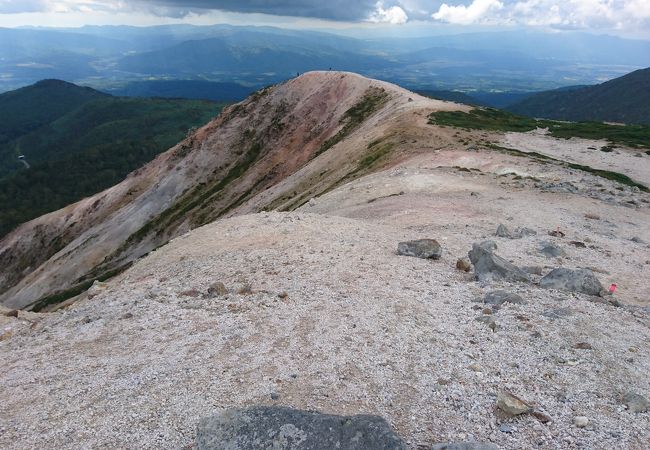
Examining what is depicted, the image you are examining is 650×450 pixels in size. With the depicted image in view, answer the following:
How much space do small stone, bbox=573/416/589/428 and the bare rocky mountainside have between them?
0.9 inches

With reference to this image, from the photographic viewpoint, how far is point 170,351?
1293 cm

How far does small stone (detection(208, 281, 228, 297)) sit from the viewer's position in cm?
1659

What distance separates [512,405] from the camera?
379 inches

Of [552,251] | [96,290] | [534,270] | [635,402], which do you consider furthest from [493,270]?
[96,290]

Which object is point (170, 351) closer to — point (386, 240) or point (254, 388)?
point (254, 388)

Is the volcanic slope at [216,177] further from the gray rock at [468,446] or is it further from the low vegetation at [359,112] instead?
the gray rock at [468,446]

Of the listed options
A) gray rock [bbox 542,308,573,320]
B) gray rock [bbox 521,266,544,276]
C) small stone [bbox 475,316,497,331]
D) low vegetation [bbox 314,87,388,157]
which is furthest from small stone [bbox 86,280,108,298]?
low vegetation [bbox 314,87,388,157]

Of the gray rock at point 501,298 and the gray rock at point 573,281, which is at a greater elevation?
the gray rock at point 573,281

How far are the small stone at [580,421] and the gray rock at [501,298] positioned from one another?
5.57 m

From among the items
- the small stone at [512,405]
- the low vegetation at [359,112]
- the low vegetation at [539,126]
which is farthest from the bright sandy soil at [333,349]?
the low vegetation at [359,112]

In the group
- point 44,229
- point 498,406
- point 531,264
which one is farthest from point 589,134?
point 44,229

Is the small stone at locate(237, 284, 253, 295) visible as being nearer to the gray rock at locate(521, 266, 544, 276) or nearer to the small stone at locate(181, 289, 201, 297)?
the small stone at locate(181, 289, 201, 297)

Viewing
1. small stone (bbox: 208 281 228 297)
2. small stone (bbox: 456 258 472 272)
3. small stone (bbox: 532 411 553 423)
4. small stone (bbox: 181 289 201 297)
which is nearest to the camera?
small stone (bbox: 532 411 553 423)

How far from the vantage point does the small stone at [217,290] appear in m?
16.6
